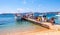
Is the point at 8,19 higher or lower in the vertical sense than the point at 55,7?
lower

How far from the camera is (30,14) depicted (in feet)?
5.46

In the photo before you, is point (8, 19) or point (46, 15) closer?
point (8, 19)

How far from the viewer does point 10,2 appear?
1.60 meters

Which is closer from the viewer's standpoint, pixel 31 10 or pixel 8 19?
pixel 8 19

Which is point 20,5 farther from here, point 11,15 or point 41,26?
point 41,26

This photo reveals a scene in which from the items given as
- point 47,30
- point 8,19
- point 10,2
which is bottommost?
point 47,30

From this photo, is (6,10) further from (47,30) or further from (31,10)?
(47,30)

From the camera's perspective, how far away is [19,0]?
162 cm

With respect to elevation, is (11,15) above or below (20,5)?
below

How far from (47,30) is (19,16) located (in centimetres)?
45

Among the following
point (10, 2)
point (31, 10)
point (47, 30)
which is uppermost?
point (10, 2)

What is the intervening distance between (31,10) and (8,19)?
0.35 meters

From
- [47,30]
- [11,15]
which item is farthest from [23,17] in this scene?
[47,30]

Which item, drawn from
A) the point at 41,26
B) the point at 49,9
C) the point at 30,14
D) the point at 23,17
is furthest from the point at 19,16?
the point at 49,9
